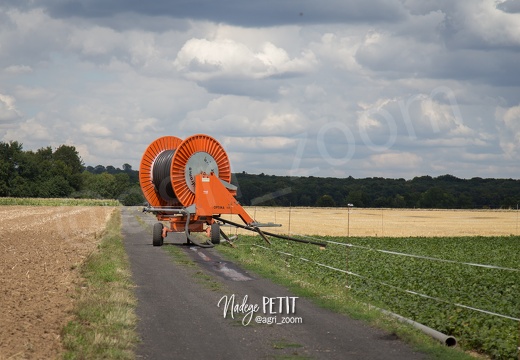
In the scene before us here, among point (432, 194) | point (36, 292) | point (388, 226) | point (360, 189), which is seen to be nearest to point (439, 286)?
point (36, 292)

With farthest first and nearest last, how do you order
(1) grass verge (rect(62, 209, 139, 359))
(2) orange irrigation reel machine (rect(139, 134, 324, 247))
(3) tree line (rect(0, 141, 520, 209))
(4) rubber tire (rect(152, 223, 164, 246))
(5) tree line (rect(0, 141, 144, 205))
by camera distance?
(5) tree line (rect(0, 141, 144, 205)) → (3) tree line (rect(0, 141, 520, 209)) → (4) rubber tire (rect(152, 223, 164, 246)) → (2) orange irrigation reel machine (rect(139, 134, 324, 247)) → (1) grass verge (rect(62, 209, 139, 359))

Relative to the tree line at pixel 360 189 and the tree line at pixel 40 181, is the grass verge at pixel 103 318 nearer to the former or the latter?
the tree line at pixel 360 189

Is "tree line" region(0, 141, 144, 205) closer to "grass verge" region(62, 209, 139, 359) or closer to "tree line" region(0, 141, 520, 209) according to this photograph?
"tree line" region(0, 141, 520, 209)

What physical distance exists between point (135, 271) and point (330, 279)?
16.9 ft

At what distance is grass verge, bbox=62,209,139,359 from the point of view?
1036cm

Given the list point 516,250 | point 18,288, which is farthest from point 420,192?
point 18,288

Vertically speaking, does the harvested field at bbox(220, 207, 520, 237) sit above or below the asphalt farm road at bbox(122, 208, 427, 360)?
above

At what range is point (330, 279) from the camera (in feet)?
63.2

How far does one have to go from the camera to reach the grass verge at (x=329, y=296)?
11.3 metres

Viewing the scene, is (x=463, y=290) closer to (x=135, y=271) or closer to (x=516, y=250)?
(x=135, y=271)

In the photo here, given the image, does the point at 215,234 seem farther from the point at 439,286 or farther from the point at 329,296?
the point at 329,296

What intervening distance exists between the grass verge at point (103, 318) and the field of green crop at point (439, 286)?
193 inches

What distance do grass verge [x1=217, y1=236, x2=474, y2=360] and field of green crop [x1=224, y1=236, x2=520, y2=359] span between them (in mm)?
340

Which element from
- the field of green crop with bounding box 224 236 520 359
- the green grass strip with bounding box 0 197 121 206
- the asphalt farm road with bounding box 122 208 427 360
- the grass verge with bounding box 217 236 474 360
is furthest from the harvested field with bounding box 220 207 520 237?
the green grass strip with bounding box 0 197 121 206
